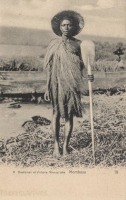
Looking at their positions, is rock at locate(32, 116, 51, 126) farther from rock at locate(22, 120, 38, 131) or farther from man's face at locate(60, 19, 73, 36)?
man's face at locate(60, 19, 73, 36)

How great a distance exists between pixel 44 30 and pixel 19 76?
0.59 ft

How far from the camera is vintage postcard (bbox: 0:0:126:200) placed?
55.8 inches

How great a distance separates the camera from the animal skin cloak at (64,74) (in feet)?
4.73

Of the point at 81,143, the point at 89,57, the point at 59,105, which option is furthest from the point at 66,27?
the point at 81,143

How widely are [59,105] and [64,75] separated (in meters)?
0.10

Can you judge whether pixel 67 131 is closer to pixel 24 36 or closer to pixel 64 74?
pixel 64 74

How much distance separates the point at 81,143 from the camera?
145 centimetres

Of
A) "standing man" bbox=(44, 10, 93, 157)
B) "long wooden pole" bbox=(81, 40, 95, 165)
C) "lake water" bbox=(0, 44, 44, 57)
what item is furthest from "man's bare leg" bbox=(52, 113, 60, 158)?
"lake water" bbox=(0, 44, 44, 57)

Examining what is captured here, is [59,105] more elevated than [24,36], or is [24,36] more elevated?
[24,36]

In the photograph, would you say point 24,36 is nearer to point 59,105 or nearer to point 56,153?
point 59,105

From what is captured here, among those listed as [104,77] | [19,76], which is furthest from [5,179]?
[104,77]

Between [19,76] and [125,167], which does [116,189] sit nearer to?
[125,167]

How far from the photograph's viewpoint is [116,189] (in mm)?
1415

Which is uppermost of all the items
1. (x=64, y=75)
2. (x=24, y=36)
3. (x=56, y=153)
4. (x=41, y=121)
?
(x=24, y=36)
